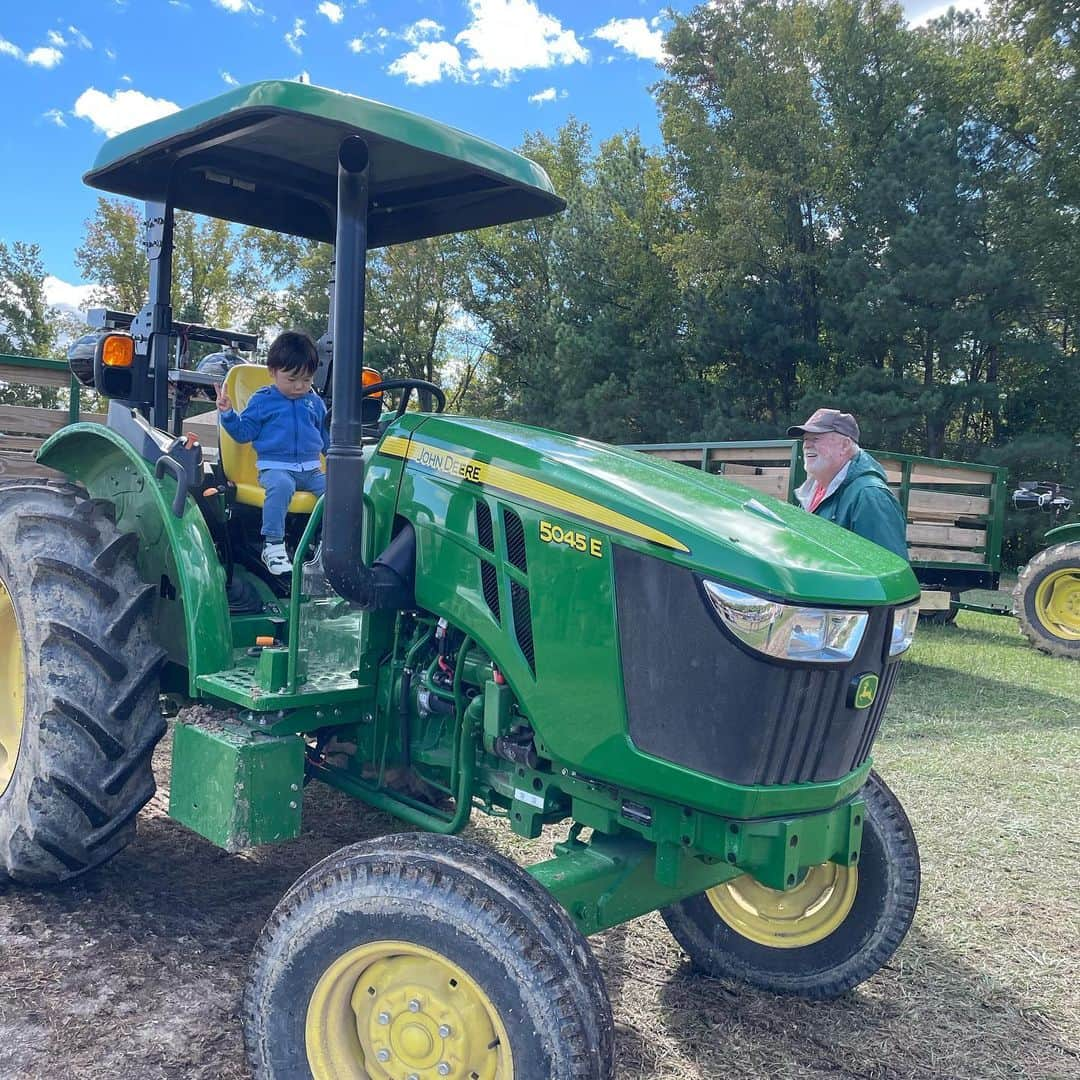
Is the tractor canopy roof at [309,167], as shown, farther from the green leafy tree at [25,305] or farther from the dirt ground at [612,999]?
the green leafy tree at [25,305]

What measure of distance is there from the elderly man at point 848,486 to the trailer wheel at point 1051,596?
5958 millimetres

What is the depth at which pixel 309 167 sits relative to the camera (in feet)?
11.0

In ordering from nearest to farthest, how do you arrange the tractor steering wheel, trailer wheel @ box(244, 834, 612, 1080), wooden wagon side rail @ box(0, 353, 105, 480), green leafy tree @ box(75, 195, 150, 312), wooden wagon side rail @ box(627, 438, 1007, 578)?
trailer wheel @ box(244, 834, 612, 1080)
the tractor steering wheel
wooden wagon side rail @ box(0, 353, 105, 480)
wooden wagon side rail @ box(627, 438, 1007, 578)
green leafy tree @ box(75, 195, 150, 312)

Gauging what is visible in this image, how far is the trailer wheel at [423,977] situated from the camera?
73.2 inches

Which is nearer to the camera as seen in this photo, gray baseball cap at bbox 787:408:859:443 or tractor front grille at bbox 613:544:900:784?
tractor front grille at bbox 613:544:900:784

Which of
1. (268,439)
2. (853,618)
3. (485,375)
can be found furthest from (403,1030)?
(485,375)

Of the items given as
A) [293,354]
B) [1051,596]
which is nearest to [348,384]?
[293,354]

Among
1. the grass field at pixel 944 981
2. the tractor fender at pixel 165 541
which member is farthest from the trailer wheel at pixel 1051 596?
the tractor fender at pixel 165 541

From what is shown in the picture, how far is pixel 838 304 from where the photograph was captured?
2180 centimetres

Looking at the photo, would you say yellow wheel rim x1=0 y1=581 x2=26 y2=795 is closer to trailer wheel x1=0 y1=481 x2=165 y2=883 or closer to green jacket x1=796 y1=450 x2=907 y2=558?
trailer wheel x1=0 y1=481 x2=165 y2=883

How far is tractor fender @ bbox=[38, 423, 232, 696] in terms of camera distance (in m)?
2.83

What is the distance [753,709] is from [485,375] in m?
30.7

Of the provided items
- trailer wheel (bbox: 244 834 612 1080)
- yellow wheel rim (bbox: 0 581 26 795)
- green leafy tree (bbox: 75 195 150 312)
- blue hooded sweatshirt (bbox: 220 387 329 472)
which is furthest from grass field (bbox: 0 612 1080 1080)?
green leafy tree (bbox: 75 195 150 312)

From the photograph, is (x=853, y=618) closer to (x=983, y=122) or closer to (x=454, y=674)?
(x=454, y=674)
